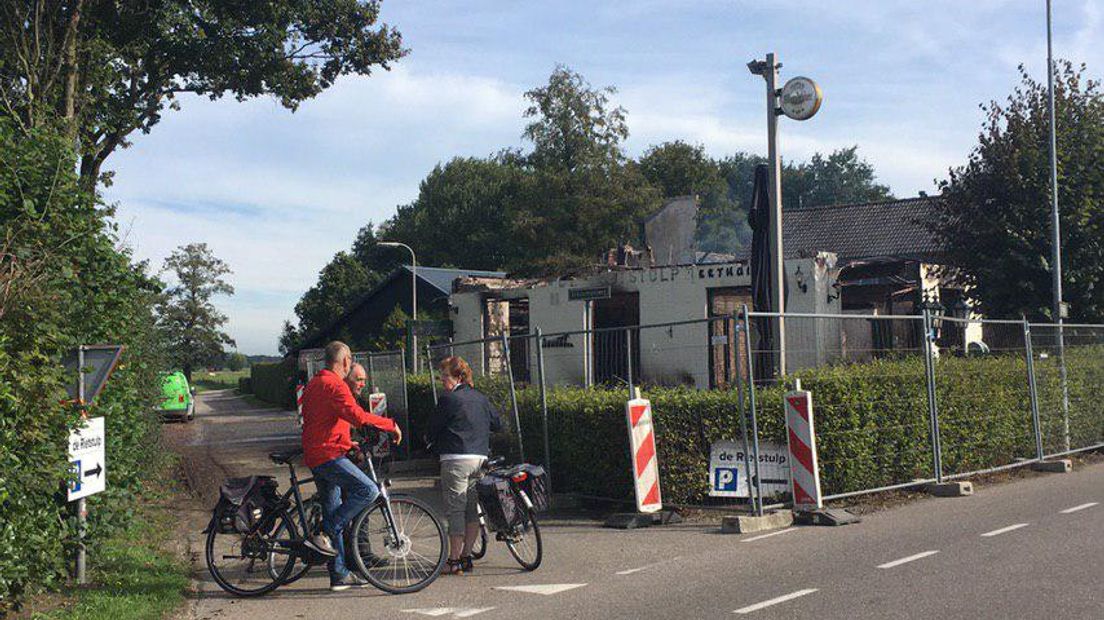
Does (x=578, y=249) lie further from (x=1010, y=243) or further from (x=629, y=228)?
(x=1010, y=243)

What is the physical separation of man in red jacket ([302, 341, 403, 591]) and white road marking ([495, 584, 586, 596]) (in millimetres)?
1206

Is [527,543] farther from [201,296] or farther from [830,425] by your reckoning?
[201,296]

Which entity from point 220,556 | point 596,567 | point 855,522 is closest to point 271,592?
point 220,556

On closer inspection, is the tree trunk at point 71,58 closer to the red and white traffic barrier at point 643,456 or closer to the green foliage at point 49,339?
the green foliage at point 49,339

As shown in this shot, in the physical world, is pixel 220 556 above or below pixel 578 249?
below

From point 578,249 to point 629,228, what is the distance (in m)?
3.19

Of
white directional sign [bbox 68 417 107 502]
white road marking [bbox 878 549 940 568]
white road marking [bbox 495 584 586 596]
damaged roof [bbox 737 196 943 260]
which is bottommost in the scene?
white road marking [bbox 495 584 586 596]

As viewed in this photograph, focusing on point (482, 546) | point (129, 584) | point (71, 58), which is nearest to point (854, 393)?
point (482, 546)

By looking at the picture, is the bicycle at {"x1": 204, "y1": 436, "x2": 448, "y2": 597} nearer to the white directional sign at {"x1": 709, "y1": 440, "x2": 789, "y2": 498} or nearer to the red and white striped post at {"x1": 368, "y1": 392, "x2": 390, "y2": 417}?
the white directional sign at {"x1": 709, "y1": 440, "x2": 789, "y2": 498}

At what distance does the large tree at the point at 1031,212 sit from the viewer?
22125 mm

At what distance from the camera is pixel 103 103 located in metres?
18.5

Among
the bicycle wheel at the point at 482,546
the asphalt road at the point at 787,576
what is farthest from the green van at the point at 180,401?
the bicycle wheel at the point at 482,546

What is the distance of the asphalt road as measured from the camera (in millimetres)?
6754

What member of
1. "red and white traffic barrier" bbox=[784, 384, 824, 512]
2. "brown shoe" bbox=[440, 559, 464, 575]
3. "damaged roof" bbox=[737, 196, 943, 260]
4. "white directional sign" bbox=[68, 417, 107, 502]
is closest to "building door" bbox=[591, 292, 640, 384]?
"red and white traffic barrier" bbox=[784, 384, 824, 512]
